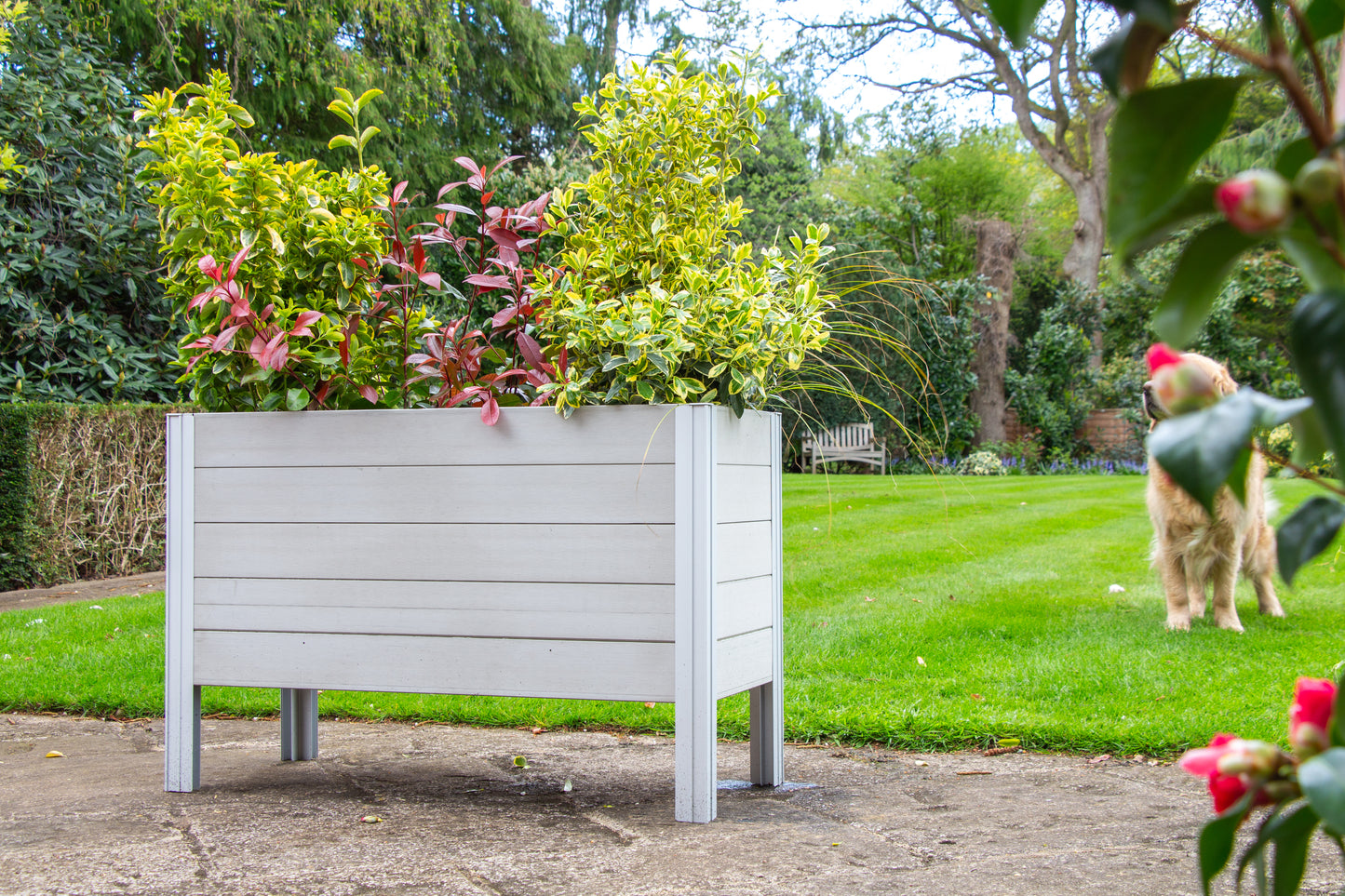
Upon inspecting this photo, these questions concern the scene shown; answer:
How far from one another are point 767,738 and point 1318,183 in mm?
2608

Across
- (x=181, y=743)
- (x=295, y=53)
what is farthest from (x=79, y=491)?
(x=295, y=53)

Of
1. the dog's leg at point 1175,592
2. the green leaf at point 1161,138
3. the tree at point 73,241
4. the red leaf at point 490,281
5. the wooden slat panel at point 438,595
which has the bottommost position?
the dog's leg at point 1175,592

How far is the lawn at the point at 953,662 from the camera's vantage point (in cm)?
337

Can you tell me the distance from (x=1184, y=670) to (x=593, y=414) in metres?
2.68

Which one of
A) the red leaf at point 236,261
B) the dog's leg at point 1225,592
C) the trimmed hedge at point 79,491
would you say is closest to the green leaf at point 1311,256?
the red leaf at point 236,261

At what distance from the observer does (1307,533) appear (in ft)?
1.67

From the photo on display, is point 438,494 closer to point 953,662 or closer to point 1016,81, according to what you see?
point 953,662

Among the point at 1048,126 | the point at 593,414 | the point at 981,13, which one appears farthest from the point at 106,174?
the point at 1048,126

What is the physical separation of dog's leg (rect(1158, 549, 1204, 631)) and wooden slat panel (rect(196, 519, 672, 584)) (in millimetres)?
3207

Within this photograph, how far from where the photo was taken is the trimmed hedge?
6746 mm

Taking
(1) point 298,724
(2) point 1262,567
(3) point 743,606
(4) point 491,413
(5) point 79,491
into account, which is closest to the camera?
(4) point 491,413

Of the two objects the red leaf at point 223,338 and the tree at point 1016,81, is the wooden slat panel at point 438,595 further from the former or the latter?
the tree at point 1016,81

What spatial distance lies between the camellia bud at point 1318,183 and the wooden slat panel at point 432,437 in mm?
2093

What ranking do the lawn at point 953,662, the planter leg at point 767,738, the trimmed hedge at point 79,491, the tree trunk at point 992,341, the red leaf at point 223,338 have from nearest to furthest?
1. the red leaf at point 223,338
2. the planter leg at point 767,738
3. the lawn at point 953,662
4. the trimmed hedge at point 79,491
5. the tree trunk at point 992,341
